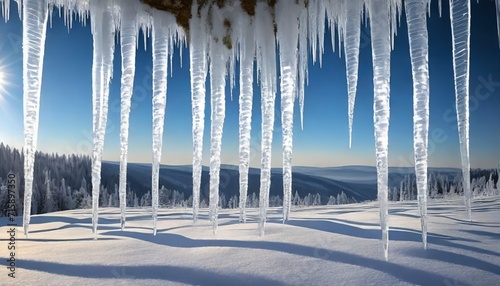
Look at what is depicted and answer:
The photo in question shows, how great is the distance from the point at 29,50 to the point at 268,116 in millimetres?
1509

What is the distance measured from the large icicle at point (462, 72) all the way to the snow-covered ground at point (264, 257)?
3.68 feet

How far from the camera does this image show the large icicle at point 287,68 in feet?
6.69

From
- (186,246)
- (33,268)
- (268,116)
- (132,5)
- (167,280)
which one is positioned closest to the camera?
(132,5)

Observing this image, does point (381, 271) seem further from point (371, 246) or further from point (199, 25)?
point (199, 25)

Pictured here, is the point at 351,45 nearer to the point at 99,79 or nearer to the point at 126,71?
the point at 126,71

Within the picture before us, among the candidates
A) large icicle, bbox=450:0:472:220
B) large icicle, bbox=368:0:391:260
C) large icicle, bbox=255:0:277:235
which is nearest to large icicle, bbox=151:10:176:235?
large icicle, bbox=255:0:277:235

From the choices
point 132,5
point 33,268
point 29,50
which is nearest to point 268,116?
point 132,5

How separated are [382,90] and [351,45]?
1.64 ft

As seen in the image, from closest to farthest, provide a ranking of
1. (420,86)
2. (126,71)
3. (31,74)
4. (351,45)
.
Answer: (420,86)
(31,74)
(351,45)
(126,71)

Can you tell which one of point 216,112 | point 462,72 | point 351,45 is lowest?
point 216,112

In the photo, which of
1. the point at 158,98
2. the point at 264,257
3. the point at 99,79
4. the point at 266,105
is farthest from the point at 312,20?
the point at 264,257

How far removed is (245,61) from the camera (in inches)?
91.7

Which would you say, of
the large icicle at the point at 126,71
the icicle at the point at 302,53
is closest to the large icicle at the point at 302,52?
the icicle at the point at 302,53

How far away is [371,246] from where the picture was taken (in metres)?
3.23
